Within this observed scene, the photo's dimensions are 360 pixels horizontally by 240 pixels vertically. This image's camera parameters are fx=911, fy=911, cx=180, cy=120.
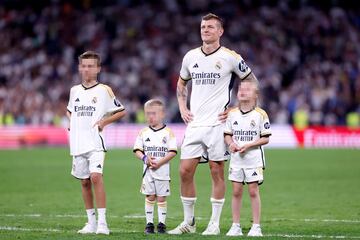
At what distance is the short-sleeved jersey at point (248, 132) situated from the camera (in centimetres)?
1153

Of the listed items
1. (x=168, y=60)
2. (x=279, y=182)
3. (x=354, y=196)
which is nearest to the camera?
(x=354, y=196)

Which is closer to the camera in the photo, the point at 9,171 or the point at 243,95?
the point at 243,95

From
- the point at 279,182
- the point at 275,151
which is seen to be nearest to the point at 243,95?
the point at 279,182

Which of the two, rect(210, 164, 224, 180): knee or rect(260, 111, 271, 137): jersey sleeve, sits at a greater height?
rect(260, 111, 271, 137): jersey sleeve

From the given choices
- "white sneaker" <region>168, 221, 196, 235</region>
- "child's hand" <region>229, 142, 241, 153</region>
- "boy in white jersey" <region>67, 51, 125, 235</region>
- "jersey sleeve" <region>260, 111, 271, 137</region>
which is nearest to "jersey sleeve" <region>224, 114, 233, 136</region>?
"child's hand" <region>229, 142, 241, 153</region>

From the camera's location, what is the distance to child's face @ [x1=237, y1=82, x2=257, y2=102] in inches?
454

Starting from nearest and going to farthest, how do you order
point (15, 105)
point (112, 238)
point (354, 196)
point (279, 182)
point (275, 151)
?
point (112, 238) < point (354, 196) < point (279, 182) < point (275, 151) < point (15, 105)

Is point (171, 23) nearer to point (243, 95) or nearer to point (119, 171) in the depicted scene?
point (119, 171)

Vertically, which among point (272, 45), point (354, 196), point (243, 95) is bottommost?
point (354, 196)

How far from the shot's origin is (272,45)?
39.1 m

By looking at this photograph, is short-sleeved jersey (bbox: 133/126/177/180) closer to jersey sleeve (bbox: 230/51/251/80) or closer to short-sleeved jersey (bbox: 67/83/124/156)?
short-sleeved jersey (bbox: 67/83/124/156)

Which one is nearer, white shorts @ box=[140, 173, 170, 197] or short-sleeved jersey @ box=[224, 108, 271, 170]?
short-sleeved jersey @ box=[224, 108, 271, 170]

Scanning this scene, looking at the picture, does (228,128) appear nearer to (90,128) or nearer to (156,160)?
(156,160)

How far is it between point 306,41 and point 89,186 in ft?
92.5
